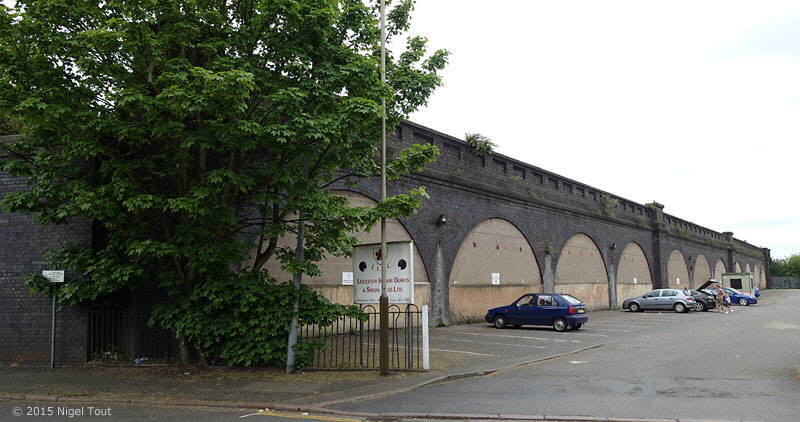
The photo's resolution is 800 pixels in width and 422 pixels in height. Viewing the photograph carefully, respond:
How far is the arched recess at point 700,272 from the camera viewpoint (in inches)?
2398

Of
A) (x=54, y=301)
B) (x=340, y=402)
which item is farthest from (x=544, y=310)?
(x=54, y=301)

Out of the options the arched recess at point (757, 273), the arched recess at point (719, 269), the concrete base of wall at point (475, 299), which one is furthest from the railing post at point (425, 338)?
the arched recess at point (757, 273)

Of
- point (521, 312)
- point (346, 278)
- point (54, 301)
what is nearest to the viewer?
point (54, 301)

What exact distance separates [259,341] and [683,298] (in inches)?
1151

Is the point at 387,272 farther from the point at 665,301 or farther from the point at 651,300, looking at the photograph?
the point at 651,300

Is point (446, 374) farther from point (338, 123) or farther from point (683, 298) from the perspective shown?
point (683, 298)

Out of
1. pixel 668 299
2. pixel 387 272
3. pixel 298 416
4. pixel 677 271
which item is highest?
pixel 387 272

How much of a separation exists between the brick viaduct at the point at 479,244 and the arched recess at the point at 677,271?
2840mm

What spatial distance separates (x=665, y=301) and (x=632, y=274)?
994 cm

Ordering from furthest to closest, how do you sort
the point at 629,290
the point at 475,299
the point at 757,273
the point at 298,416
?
the point at 757,273 < the point at 629,290 < the point at 475,299 < the point at 298,416

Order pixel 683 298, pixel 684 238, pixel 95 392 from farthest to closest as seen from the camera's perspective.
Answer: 1. pixel 684 238
2. pixel 683 298
3. pixel 95 392

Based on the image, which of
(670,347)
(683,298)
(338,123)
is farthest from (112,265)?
(683,298)

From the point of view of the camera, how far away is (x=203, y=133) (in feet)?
35.7

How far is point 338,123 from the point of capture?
10.9 m
